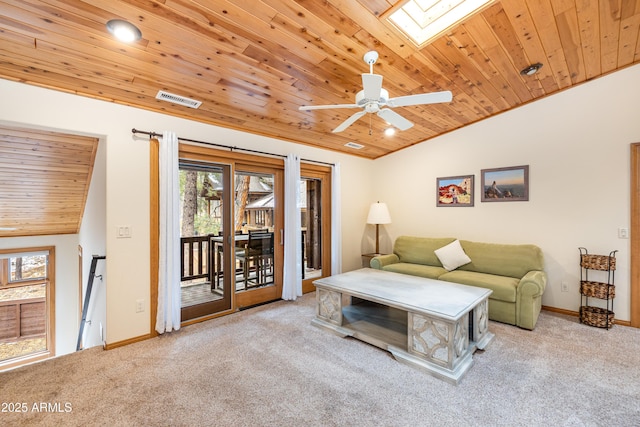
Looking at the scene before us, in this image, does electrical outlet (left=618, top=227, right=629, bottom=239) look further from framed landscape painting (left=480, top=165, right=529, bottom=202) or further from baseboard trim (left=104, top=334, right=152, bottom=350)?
baseboard trim (left=104, top=334, right=152, bottom=350)

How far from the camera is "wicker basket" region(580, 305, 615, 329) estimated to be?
311cm

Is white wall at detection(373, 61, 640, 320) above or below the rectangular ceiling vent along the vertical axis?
below

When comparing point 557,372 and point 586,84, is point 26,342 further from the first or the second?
point 586,84

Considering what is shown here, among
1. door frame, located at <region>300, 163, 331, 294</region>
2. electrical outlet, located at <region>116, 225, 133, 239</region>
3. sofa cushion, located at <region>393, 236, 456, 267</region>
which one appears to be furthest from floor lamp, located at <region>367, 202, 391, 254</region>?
electrical outlet, located at <region>116, 225, 133, 239</region>

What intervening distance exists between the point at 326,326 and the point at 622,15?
155 inches

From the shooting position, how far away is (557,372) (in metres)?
2.28

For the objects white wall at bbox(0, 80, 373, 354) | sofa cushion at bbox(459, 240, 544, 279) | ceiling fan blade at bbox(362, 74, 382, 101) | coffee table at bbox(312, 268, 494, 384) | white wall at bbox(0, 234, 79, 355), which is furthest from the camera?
white wall at bbox(0, 234, 79, 355)

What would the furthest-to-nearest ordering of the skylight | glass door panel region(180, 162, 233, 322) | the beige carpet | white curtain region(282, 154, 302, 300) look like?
white curtain region(282, 154, 302, 300) → glass door panel region(180, 162, 233, 322) → the skylight → the beige carpet

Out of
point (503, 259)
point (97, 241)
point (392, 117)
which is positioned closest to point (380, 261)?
point (503, 259)

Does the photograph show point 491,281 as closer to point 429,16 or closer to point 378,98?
point 378,98

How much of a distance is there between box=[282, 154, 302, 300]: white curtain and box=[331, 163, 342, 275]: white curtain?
0.84 m

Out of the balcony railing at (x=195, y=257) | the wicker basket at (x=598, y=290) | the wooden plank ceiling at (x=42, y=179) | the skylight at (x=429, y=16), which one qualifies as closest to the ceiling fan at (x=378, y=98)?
the skylight at (x=429, y=16)

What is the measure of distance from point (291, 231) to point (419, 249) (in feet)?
7.16

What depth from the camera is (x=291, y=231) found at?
4.20 m
